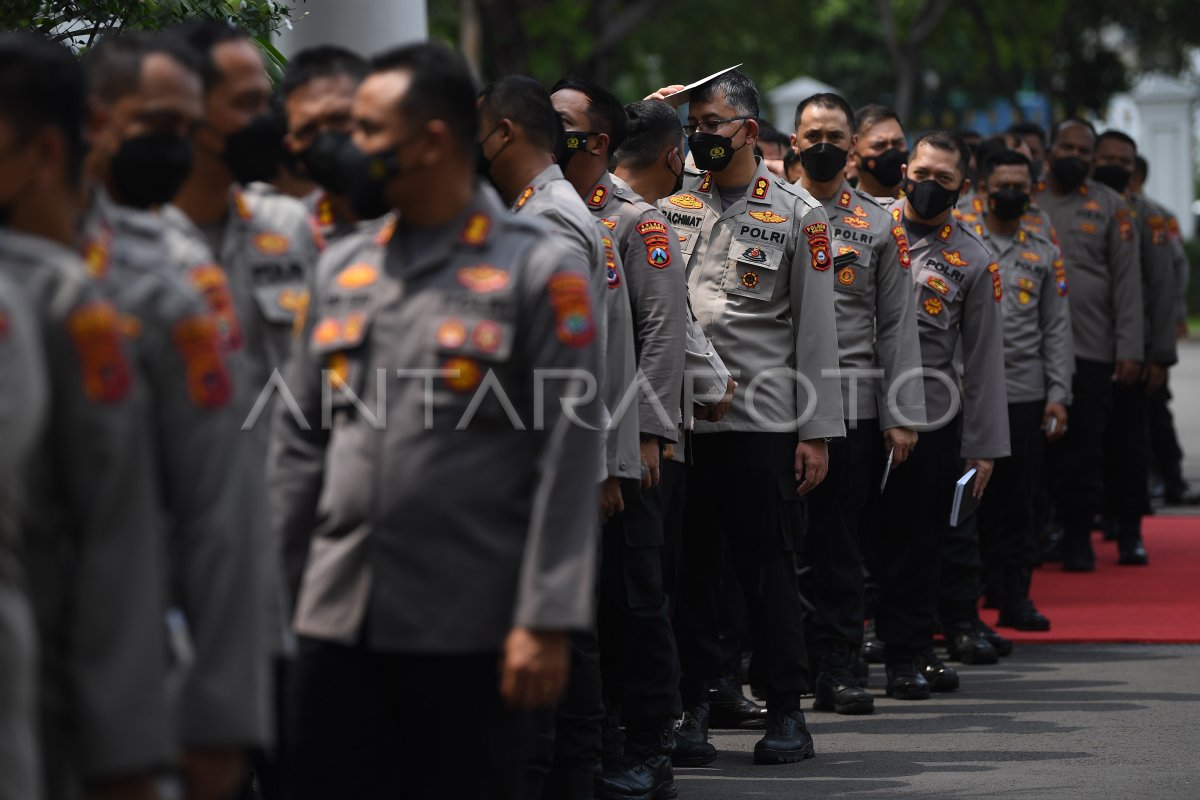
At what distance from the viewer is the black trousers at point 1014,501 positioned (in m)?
9.83

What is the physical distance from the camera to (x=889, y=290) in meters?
8.00

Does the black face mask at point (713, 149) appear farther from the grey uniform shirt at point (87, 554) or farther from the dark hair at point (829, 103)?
the grey uniform shirt at point (87, 554)

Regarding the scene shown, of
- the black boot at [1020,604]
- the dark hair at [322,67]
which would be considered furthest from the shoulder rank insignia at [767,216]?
the black boot at [1020,604]

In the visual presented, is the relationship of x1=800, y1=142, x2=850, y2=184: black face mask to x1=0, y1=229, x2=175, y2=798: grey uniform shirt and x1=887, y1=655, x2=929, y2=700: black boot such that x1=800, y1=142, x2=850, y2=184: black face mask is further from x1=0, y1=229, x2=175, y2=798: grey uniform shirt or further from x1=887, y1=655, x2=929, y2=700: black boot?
x1=0, y1=229, x2=175, y2=798: grey uniform shirt

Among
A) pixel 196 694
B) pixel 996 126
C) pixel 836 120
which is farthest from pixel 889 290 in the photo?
pixel 996 126

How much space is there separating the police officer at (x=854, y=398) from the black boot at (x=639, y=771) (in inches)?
66.1

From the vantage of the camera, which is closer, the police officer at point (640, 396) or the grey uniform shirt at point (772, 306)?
the police officer at point (640, 396)

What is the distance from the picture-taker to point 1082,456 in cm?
1157

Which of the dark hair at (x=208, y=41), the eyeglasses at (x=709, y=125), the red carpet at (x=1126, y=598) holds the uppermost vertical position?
the eyeglasses at (x=709, y=125)

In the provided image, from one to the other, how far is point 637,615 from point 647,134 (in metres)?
1.82

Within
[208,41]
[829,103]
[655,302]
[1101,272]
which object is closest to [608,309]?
[655,302]

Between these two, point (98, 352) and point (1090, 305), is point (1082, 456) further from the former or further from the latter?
point (98, 352)

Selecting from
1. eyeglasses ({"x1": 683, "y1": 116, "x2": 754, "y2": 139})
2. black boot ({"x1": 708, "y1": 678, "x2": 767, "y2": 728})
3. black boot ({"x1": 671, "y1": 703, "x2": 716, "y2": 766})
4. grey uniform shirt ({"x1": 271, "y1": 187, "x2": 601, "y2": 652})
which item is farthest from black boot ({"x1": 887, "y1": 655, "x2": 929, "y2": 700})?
grey uniform shirt ({"x1": 271, "y1": 187, "x2": 601, "y2": 652})

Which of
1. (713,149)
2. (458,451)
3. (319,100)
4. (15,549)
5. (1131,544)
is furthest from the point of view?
(1131,544)
